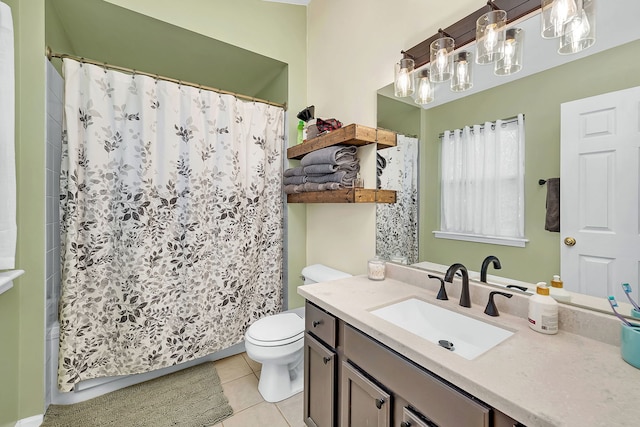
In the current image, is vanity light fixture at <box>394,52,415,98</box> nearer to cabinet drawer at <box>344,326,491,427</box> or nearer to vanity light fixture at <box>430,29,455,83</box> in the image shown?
vanity light fixture at <box>430,29,455,83</box>

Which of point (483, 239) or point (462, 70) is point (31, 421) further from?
point (462, 70)

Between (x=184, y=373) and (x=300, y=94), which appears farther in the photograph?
(x=300, y=94)

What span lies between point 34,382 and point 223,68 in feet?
8.32

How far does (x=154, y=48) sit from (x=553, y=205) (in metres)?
2.76

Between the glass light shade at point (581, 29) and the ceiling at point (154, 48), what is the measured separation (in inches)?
75.1

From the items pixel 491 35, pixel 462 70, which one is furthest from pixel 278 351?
pixel 491 35

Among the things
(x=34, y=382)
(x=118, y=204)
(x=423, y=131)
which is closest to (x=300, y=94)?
(x=423, y=131)

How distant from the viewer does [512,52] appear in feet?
3.42

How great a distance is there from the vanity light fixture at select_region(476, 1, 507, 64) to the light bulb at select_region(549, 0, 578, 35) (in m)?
0.16

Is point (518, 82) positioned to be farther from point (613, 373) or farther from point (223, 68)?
point (223, 68)

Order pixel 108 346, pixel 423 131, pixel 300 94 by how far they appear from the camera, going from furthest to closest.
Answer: pixel 300 94 < pixel 108 346 < pixel 423 131

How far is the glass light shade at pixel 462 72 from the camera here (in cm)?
120

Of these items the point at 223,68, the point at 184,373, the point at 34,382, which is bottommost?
the point at 184,373

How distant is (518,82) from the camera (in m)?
1.03
